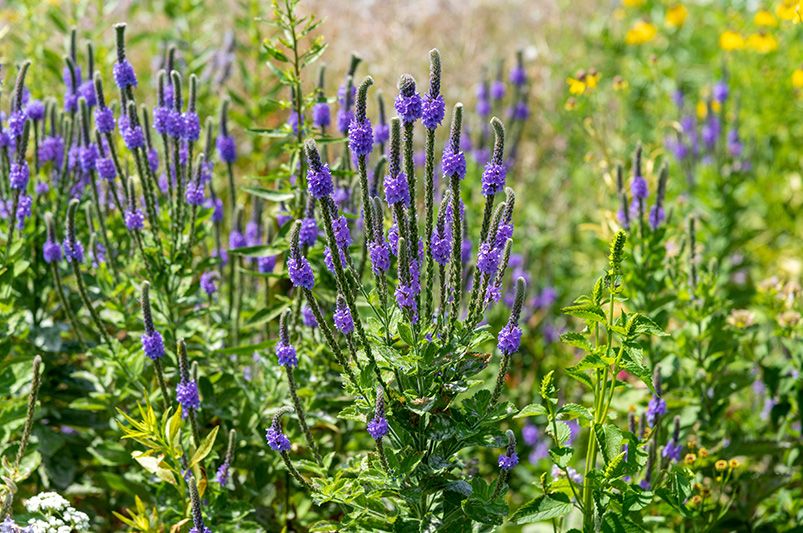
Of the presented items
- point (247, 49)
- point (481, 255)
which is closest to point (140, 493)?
point (481, 255)

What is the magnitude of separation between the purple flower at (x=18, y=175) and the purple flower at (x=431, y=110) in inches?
62.9

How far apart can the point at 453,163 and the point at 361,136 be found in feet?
0.80

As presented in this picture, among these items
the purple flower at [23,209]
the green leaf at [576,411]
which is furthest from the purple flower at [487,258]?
the purple flower at [23,209]

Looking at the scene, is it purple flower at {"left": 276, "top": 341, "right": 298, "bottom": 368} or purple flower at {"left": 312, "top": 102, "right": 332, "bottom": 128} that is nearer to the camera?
purple flower at {"left": 276, "top": 341, "right": 298, "bottom": 368}

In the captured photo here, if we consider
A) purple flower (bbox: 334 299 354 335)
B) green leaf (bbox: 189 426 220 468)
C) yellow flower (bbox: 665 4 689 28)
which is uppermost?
yellow flower (bbox: 665 4 689 28)

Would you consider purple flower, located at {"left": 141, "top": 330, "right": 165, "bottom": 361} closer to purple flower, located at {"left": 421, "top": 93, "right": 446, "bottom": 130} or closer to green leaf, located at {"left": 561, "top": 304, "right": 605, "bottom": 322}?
purple flower, located at {"left": 421, "top": 93, "right": 446, "bottom": 130}

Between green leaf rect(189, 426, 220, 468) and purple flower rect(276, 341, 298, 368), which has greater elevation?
purple flower rect(276, 341, 298, 368)

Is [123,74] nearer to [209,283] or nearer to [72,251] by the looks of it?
[72,251]

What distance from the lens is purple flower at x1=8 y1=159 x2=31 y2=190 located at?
3.30 m

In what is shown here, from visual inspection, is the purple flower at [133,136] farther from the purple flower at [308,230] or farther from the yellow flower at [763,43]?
the yellow flower at [763,43]

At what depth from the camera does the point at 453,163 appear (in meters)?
2.47

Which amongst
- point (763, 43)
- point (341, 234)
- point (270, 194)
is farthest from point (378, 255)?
point (763, 43)

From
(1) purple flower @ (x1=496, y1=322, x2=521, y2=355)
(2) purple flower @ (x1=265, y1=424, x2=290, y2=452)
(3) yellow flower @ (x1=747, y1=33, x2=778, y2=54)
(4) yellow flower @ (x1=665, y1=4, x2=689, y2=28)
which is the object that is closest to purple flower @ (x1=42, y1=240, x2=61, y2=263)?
(2) purple flower @ (x1=265, y1=424, x2=290, y2=452)

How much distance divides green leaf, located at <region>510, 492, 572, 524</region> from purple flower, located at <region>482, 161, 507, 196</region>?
0.91 metres
